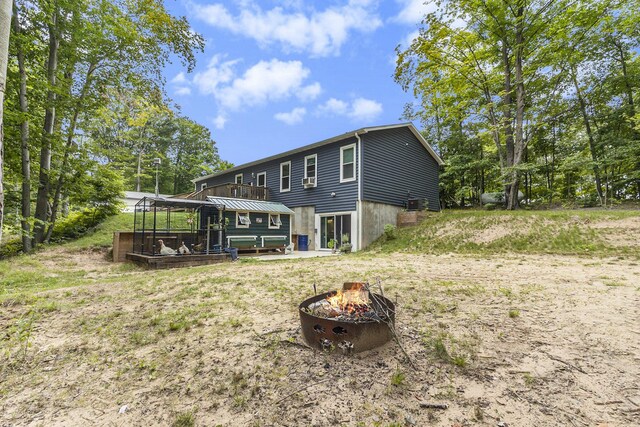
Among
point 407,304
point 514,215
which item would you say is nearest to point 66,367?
point 407,304

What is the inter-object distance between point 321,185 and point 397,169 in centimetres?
418

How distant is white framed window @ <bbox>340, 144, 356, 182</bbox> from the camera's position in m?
13.3

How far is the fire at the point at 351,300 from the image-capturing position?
307 cm

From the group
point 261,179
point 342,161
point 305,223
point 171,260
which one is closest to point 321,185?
point 342,161

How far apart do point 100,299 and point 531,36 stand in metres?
20.1

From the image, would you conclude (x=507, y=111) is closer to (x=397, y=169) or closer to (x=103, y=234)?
(x=397, y=169)

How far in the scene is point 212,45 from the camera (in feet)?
39.7

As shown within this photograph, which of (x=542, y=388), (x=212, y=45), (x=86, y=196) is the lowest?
(x=542, y=388)

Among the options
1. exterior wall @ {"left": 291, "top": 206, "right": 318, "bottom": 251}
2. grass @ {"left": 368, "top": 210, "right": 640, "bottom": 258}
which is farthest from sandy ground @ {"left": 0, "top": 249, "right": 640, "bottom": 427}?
exterior wall @ {"left": 291, "top": 206, "right": 318, "bottom": 251}

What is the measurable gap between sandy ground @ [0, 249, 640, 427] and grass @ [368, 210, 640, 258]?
534 cm

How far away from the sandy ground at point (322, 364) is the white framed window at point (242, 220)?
8709mm

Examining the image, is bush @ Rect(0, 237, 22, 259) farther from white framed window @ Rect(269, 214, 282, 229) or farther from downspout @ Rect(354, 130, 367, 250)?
downspout @ Rect(354, 130, 367, 250)

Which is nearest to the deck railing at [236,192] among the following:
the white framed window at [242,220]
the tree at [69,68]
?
the white framed window at [242,220]

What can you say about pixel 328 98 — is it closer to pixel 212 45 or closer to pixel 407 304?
pixel 212 45
